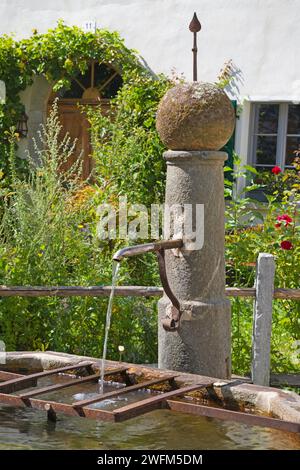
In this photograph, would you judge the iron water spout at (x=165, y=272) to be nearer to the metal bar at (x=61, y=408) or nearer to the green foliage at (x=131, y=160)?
the metal bar at (x=61, y=408)

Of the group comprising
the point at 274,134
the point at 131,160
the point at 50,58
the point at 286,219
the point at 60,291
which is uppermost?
the point at 50,58

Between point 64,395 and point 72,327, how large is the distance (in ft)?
4.26

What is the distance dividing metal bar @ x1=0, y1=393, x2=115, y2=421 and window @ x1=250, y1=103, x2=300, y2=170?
6.26 metres

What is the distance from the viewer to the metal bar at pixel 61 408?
11.4ft

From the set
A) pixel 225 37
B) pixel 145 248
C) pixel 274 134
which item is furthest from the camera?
pixel 274 134

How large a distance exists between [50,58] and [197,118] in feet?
22.3

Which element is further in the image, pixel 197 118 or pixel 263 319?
pixel 263 319

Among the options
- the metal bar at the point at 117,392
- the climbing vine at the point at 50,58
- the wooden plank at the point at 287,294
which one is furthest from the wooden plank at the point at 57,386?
the climbing vine at the point at 50,58

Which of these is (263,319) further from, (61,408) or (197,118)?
(61,408)

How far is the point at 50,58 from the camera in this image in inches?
418

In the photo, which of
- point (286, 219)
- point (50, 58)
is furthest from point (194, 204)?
point (50, 58)

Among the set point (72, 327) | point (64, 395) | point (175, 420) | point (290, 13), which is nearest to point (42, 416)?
point (64, 395)

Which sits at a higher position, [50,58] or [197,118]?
[50,58]

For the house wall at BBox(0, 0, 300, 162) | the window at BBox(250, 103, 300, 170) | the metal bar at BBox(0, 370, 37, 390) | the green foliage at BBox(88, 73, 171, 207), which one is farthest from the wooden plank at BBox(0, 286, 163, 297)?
the window at BBox(250, 103, 300, 170)
